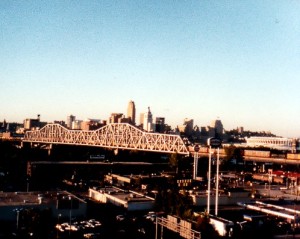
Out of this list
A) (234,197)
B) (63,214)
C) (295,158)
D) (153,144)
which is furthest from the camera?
(153,144)

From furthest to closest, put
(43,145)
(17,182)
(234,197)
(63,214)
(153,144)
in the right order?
(43,145), (153,144), (17,182), (234,197), (63,214)

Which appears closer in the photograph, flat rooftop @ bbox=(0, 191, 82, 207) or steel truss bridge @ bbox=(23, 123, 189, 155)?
flat rooftop @ bbox=(0, 191, 82, 207)

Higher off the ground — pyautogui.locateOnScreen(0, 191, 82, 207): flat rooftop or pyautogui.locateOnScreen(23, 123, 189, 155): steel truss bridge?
pyautogui.locateOnScreen(23, 123, 189, 155): steel truss bridge

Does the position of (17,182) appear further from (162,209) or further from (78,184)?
(162,209)

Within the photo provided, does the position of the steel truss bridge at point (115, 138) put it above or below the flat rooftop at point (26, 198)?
above

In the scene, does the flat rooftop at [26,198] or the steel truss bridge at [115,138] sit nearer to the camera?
the flat rooftop at [26,198]

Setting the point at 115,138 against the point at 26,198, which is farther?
the point at 115,138

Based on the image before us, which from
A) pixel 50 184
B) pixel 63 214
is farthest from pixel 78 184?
pixel 63 214

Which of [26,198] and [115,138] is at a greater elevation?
[115,138]
